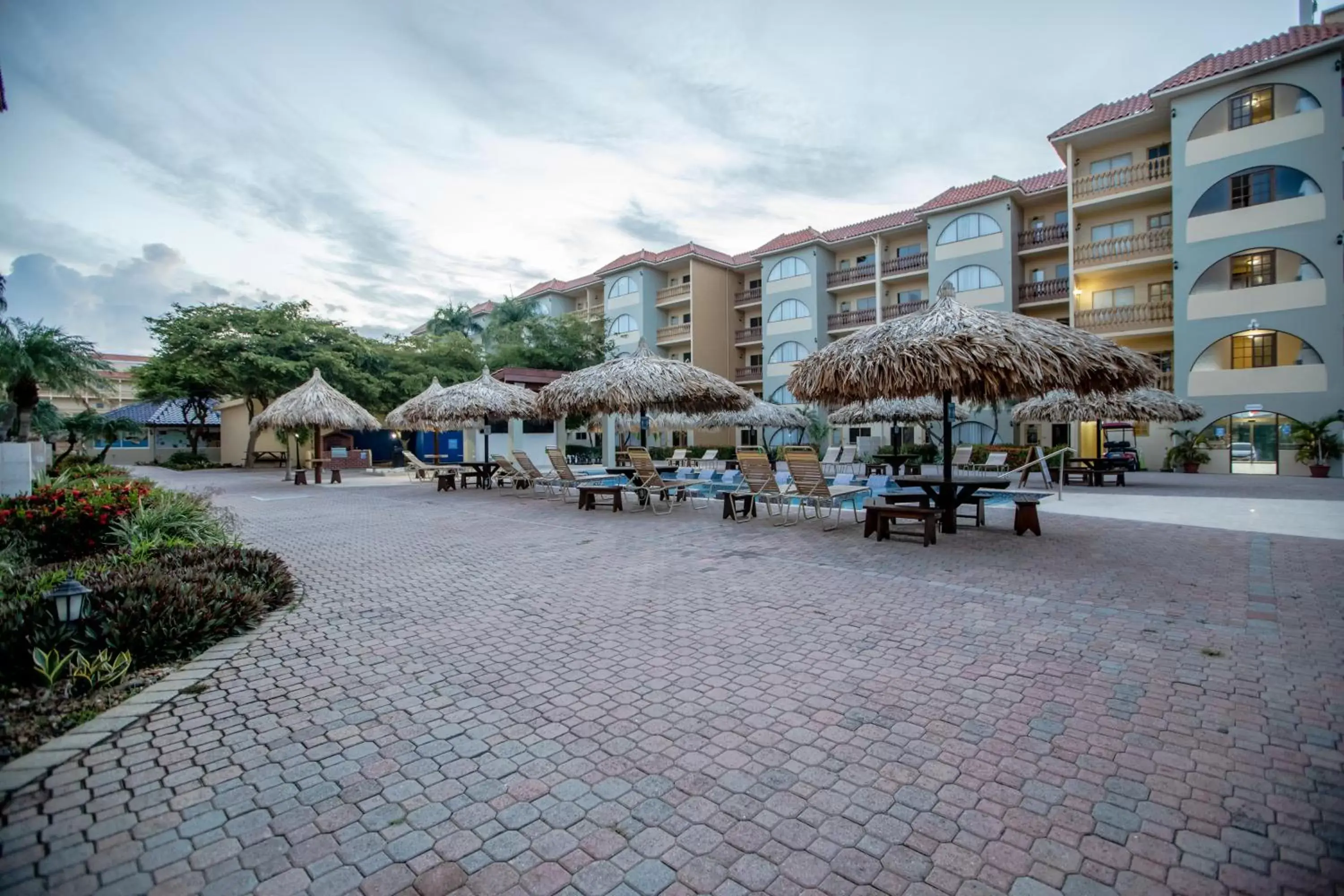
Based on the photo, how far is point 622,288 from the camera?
3772 centimetres

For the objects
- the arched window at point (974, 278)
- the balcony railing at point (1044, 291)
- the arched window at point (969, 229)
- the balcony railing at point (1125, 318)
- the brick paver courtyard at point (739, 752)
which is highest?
the arched window at point (969, 229)

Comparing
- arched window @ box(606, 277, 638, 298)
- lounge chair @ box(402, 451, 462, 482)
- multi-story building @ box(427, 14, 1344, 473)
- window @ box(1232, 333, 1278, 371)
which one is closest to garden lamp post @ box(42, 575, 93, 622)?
lounge chair @ box(402, 451, 462, 482)

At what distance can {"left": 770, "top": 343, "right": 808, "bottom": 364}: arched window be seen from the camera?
3206cm

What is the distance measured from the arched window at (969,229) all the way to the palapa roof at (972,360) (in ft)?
65.7

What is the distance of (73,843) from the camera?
2117 mm

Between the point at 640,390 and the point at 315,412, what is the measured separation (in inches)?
468

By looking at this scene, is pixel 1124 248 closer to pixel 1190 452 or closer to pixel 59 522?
pixel 1190 452

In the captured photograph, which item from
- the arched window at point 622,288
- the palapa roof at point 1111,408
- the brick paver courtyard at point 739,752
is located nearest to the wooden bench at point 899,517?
the brick paver courtyard at point 739,752

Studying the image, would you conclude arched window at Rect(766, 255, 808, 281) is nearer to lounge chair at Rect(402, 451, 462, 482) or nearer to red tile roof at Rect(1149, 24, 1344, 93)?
red tile roof at Rect(1149, 24, 1344, 93)

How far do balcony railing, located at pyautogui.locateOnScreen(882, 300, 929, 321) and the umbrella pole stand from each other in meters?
20.0

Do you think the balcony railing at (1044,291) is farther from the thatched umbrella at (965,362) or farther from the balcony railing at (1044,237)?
the thatched umbrella at (965,362)

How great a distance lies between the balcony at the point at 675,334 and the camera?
35094 millimetres

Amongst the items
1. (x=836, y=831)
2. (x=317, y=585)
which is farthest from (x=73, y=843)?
(x=317, y=585)

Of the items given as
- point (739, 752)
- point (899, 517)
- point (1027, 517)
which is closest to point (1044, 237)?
point (1027, 517)
